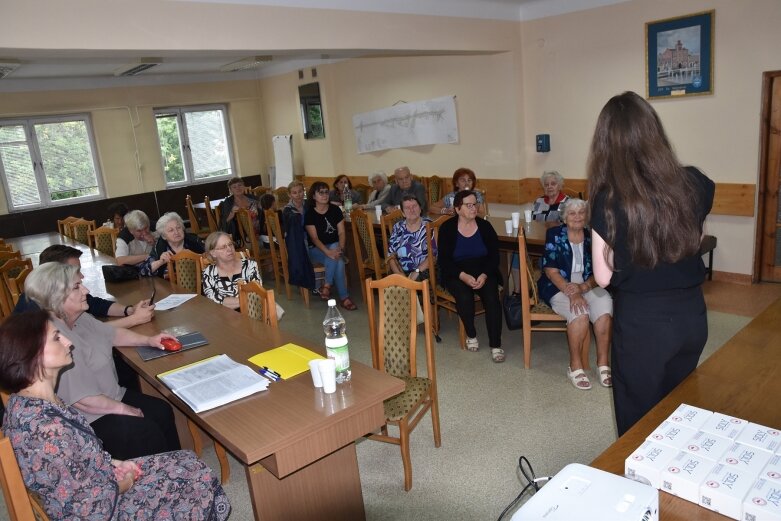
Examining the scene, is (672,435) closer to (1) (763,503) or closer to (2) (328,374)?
(1) (763,503)

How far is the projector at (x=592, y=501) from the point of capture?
41.6 inches

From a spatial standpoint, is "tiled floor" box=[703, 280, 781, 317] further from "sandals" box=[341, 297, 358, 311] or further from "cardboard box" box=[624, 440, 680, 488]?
"cardboard box" box=[624, 440, 680, 488]

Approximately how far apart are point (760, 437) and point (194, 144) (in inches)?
393

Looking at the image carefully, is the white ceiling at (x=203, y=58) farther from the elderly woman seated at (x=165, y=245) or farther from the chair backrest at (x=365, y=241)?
the chair backrest at (x=365, y=241)

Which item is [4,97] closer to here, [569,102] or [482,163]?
[482,163]

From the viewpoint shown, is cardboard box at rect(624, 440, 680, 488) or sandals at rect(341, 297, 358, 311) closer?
cardboard box at rect(624, 440, 680, 488)

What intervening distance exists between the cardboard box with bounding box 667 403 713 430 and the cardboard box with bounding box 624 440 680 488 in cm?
13

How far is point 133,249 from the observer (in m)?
4.81

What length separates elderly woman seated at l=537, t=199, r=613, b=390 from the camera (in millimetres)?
3471

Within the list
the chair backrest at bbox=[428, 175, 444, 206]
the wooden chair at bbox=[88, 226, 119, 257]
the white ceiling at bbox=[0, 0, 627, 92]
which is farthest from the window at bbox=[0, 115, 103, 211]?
the chair backrest at bbox=[428, 175, 444, 206]

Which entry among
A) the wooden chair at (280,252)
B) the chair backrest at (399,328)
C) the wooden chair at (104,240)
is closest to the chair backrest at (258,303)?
the chair backrest at (399,328)

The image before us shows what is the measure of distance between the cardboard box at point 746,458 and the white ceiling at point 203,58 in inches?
156

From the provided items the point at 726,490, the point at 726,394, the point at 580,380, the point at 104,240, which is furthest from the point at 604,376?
the point at 104,240

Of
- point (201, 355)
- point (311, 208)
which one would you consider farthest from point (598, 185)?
point (311, 208)
